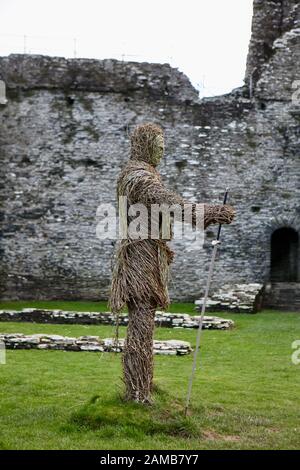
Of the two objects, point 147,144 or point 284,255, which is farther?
point 284,255

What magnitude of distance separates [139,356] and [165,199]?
1.74m

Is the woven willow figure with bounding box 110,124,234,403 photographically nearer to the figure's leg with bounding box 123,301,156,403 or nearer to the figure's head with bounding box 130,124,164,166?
the figure's leg with bounding box 123,301,156,403

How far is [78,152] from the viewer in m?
27.1

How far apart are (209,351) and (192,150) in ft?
40.1

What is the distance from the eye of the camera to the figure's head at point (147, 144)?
970 centimetres

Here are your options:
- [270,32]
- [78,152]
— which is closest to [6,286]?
[78,152]

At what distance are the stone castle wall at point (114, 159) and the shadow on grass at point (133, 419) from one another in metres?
17.8

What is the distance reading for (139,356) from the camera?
29.8 feet

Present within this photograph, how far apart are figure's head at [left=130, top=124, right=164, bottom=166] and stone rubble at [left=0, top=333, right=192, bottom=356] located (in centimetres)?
668

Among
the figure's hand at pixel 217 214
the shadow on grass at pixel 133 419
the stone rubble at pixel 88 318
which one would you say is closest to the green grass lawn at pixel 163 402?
the shadow on grass at pixel 133 419

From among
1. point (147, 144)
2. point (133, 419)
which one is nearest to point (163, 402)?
point (133, 419)

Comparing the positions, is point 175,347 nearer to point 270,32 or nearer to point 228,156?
point 228,156

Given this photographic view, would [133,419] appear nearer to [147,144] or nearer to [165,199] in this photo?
[165,199]

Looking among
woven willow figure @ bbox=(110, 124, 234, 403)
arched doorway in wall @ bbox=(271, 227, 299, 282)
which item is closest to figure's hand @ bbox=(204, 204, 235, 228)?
woven willow figure @ bbox=(110, 124, 234, 403)
